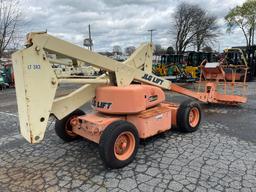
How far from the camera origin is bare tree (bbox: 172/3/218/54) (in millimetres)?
41906

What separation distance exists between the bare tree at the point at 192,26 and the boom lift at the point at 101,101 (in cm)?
3841

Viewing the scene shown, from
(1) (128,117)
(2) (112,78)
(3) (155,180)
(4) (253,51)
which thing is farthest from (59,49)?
(4) (253,51)

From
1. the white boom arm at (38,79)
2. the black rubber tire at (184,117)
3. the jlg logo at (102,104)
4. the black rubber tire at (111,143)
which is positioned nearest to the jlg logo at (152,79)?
the black rubber tire at (184,117)

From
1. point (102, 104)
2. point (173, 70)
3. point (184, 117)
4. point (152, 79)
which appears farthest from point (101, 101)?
point (173, 70)

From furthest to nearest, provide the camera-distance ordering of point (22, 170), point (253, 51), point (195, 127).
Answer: point (253, 51) < point (195, 127) < point (22, 170)

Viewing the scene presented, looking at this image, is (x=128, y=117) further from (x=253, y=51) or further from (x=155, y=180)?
(x=253, y=51)

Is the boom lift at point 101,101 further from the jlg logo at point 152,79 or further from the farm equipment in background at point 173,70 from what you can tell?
the farm equipment in background at point 173,70

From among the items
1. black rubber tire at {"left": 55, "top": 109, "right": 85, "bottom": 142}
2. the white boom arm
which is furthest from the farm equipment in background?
the white boom arm

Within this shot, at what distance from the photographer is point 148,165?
13.5 ft

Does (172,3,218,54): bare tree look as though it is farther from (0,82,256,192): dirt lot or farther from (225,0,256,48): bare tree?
(0,82,256,192): dirt lot

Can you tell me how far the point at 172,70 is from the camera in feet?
62.5

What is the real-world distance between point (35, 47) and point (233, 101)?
6732mm

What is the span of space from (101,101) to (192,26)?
4060 cm

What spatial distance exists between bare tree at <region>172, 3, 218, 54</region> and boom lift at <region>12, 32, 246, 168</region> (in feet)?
126
